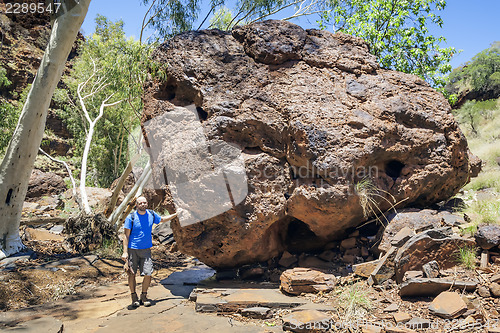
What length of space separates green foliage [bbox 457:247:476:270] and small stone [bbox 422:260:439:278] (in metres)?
0.35

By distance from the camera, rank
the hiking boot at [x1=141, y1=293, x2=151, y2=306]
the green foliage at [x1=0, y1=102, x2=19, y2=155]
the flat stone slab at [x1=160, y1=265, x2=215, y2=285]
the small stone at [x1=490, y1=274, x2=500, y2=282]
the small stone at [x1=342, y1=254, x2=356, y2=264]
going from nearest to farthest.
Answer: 1. the small stone at [x1=490, y1=274, x2=500, y2=282]
2. the hiking boot at [x1=141, y1=293, x2=151, y2=306]
3. the small stone at [x1=342, y1=254, x2=356, y2=264]
4. the flat stone slab at [x1=160, y1=265, x2=215, y2=285]
5. the green foliage at [x1=0, y1=102, x2=19, y2=155]

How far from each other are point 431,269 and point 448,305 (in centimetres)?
70

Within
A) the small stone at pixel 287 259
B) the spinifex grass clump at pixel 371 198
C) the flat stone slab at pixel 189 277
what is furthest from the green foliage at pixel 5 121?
the spinifex grass clump at pixel 371 198

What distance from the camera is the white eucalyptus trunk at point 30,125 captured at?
665cm

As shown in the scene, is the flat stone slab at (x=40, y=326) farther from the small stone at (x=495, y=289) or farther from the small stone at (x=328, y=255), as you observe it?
the small stone at (x=495, y=289)

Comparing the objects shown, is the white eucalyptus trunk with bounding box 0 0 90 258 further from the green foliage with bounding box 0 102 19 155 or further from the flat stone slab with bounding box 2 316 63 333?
the green foliage with bounding box 0 102 19 155

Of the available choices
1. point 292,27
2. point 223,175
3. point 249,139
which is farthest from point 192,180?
point 292,27

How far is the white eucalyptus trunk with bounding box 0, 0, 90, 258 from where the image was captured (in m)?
6.65

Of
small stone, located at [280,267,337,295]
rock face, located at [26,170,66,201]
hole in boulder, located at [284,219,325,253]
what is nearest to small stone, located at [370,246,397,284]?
small stone, located at [280,267,337,295]

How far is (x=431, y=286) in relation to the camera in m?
4.08

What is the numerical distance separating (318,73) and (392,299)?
3.28 meters

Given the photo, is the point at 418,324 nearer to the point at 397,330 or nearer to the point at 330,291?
the point at 397,330

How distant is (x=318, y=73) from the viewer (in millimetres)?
5625

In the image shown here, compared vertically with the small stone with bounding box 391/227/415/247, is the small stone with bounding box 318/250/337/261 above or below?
below
